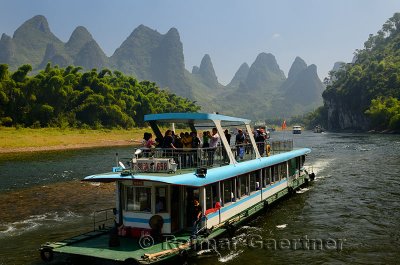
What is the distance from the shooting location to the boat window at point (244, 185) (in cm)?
2052

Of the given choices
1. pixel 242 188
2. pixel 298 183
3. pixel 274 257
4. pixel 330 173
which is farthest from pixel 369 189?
pixel 274 257

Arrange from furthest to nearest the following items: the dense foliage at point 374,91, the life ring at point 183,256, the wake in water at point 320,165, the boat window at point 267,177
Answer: the dense foliage at point 374,91 → the wake in water at point 320,165 → the boat window at point 267,177 → the life ring at point 183,256

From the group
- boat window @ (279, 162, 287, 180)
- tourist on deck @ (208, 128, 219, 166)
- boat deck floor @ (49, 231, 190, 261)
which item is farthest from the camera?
boat window @ (279, 162, 287, 180)

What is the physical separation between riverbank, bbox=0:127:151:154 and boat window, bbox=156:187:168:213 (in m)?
48.7

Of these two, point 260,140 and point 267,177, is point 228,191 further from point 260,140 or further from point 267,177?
point 260,140

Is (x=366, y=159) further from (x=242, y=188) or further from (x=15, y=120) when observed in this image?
(x=15, y=120)

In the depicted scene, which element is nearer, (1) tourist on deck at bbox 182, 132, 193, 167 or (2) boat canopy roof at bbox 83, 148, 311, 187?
(2) boat canopy roof at bbox 83, 148, 311, 187

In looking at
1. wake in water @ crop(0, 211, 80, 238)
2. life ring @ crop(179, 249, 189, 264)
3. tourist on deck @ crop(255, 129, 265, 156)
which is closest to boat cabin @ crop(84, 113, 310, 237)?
life ring @ crop(179, 249, 189, 264)

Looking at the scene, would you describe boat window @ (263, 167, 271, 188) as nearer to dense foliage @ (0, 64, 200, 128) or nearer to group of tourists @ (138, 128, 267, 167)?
group of tourists @ (138, 128, 267, 167)

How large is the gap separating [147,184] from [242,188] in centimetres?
696

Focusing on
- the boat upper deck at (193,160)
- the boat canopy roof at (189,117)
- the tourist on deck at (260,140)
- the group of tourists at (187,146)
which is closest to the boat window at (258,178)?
the boat upper deck at (193,160)

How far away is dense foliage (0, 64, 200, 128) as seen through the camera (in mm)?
88938

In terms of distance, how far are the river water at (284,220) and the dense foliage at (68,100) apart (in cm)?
5476

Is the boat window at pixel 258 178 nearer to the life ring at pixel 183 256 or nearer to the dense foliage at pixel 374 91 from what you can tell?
the life ring at pixel 183 256
